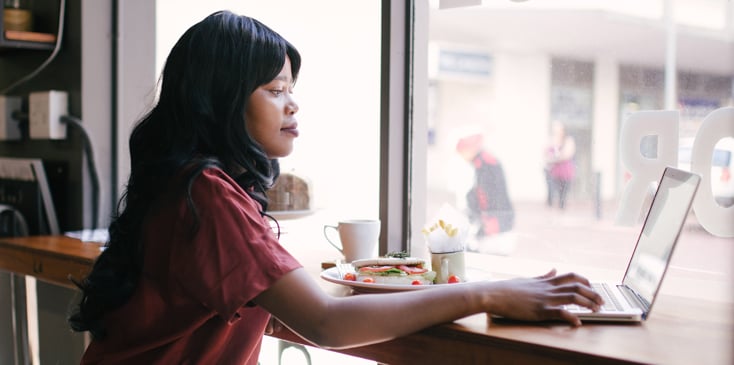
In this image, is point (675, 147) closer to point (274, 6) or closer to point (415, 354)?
point (415, 354)

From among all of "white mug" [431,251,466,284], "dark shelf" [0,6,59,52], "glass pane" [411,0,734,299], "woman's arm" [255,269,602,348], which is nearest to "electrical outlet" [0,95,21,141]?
"dark shelf" [0,6,59,52]

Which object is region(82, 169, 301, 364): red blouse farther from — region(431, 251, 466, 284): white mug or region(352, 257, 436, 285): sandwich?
region(431, 251, 466, 284): white mug

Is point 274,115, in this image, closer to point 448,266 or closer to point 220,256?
point 220,256

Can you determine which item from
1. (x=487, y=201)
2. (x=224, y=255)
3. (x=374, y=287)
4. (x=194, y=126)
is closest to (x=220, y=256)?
(x=224, y=255)

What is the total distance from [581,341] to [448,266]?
0.40 metres

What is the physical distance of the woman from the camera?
3.28 ft

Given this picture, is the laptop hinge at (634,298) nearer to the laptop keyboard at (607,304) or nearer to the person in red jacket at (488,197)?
the laptop keyboard at (607,304)

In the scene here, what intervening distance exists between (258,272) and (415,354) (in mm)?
296

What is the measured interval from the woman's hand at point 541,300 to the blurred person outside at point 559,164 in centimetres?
53

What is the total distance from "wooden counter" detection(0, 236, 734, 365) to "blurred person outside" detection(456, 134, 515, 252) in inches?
18.2

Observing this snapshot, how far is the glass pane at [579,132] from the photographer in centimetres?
139

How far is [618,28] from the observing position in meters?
1.55

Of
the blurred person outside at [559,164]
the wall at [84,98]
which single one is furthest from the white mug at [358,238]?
the wall at [84,98]

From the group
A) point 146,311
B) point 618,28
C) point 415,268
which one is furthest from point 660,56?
point 146,311
